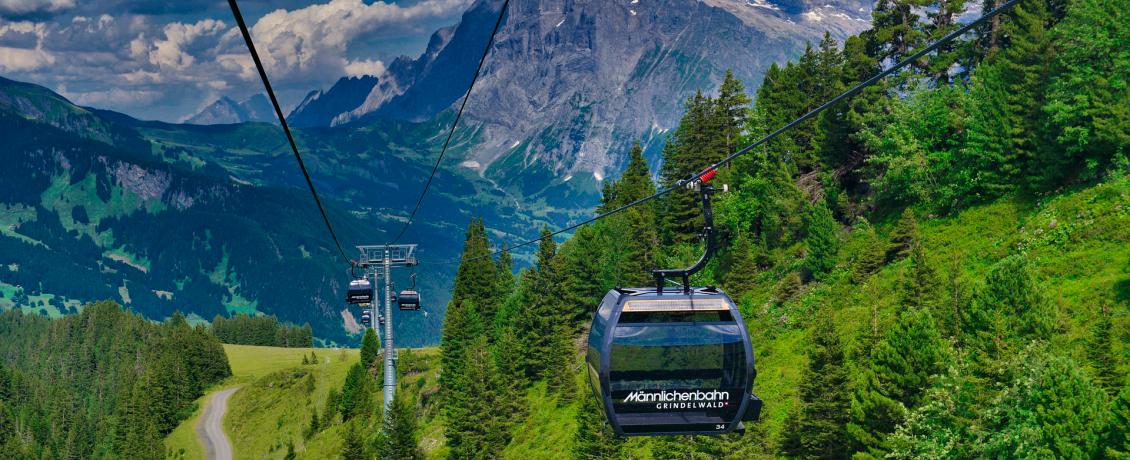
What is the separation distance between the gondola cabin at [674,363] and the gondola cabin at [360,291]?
51.2 meters

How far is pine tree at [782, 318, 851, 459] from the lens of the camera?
4453 centimetres

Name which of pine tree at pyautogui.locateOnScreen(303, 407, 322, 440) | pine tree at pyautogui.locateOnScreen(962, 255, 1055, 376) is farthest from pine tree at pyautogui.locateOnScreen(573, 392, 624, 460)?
pine tree at pyautogui.locateOnScreen(303, 407, 322, 440)

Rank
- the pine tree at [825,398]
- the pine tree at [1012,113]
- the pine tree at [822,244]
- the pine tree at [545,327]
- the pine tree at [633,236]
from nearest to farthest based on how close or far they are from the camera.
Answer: the pine tree at [825,398]
the pine tree at [1012,113]
the pine tree at [822,244]
the pine tree at [633,236]
the pine tree at [545,327]

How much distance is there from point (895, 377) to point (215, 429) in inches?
5522

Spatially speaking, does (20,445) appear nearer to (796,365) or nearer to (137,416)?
(137,416)

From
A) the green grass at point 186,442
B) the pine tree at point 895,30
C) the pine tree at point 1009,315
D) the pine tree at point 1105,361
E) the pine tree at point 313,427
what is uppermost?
the pine tree at point 895,30

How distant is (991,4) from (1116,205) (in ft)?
118

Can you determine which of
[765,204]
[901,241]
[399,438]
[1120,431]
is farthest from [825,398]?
[399,438]

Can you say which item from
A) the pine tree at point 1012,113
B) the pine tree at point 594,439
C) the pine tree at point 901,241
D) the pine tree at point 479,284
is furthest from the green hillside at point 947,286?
the pine tree at point 479,284

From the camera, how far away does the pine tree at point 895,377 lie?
3938 centimetres

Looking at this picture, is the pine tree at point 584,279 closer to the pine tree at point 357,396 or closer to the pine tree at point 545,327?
the pine tree at point 545,327

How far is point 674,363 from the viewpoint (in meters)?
20.0

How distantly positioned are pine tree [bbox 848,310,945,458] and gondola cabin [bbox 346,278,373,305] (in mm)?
41402

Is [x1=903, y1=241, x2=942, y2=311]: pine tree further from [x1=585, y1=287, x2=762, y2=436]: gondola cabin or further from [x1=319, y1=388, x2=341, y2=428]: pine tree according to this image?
[x1=319, y1=388, x2=341, y2=428]: pine tree
